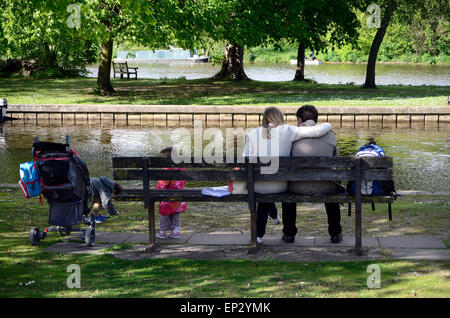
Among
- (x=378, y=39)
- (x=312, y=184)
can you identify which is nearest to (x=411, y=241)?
(x=312, y=184)

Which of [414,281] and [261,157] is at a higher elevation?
[261,157]

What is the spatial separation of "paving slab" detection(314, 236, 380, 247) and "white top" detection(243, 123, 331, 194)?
77cm

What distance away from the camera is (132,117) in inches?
859

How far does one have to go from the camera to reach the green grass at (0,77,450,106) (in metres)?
23.9

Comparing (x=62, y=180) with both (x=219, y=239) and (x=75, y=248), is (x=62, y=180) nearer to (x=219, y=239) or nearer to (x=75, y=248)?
(x=75, y=248)

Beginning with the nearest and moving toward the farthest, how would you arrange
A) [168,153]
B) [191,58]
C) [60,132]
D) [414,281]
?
[414,281]
[168,153]
[60,132]
[191,58]

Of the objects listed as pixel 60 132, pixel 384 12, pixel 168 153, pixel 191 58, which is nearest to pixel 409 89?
pixel 384 12

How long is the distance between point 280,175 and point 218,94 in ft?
66.5

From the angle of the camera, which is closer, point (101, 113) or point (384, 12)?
point (101, 113)

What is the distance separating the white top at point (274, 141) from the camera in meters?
6.93

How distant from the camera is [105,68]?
26.2 m

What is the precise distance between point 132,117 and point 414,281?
668 inches
